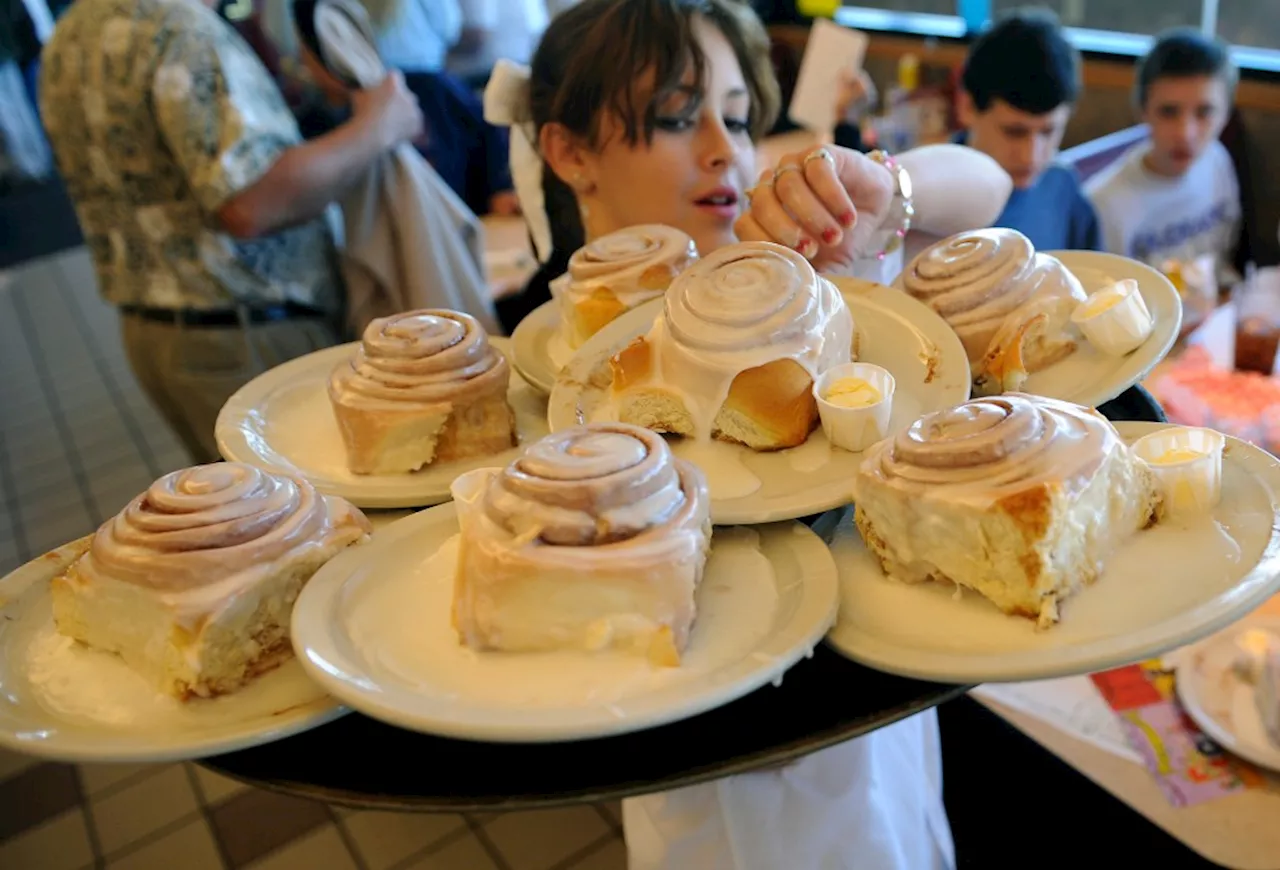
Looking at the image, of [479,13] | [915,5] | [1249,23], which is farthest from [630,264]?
[915,5]

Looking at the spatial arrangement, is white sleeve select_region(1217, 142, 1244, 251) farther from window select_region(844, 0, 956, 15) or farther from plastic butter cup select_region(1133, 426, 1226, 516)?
plastic butter cup select_region(1133, 426, 1226, 516)

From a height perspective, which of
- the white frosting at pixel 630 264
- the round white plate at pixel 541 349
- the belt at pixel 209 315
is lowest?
the belt at pixel 209 315

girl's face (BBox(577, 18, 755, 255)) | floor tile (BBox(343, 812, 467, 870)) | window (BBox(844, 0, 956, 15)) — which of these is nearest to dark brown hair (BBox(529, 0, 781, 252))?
girl's face (BBox(577, 18, 755, 255))

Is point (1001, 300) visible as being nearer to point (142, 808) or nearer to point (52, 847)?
point (142, 808)

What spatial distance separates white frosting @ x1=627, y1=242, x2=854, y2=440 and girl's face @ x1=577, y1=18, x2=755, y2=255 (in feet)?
2.22

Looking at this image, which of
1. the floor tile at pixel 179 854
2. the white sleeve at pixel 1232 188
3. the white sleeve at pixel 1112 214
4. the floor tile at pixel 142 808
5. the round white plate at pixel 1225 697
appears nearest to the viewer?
the round white plate at pixel 1225 697

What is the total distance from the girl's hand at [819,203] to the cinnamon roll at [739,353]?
17 cm

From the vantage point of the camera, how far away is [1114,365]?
1.12 meters

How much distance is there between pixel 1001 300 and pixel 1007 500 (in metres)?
0.45

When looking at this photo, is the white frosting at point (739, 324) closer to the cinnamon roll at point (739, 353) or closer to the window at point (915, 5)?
the cinnamon roll at point (739, 353)

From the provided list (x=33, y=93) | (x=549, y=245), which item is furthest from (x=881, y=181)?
(x=33, y=93)

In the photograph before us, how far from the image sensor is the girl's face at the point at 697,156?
5.74 feet

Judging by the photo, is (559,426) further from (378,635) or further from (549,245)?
(549,245)

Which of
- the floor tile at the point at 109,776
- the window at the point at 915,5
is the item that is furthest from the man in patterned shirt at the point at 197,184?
the window at the point at 915,5
